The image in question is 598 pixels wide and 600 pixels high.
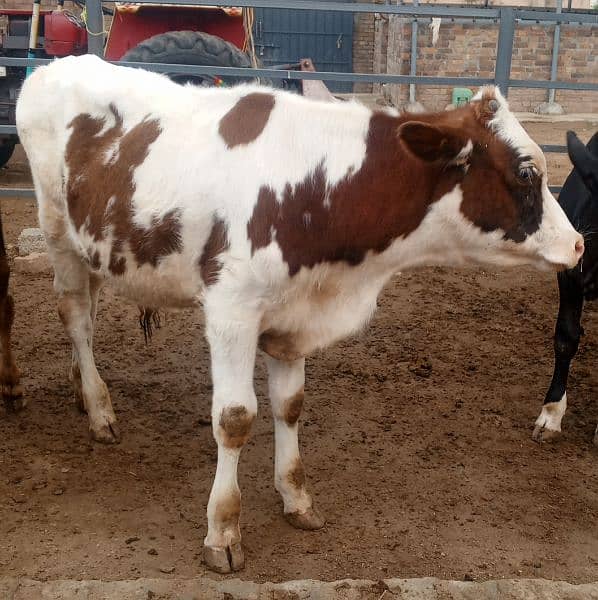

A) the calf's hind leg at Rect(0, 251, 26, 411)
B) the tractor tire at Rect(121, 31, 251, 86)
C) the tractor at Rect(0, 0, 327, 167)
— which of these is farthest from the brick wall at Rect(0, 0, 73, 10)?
the calf's hind leg at Rect(0, 251, 26, 411)

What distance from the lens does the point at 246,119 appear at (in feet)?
10.2

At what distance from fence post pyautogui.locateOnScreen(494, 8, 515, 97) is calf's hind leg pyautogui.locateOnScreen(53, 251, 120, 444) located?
4.32 metres

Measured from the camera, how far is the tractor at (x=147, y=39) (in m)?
8.09

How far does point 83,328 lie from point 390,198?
6.26 feet

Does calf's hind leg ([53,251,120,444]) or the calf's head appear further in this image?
calf's hind leg ([53,251,120,444])

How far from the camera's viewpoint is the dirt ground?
328 centimetres

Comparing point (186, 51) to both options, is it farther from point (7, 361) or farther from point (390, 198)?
point (390, 198)

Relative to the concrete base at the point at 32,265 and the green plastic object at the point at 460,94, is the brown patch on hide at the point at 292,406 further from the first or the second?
the green plastic object at the point at 460,94

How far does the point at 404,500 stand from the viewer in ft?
12.2

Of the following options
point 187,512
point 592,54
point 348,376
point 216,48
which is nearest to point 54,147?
point 187,512

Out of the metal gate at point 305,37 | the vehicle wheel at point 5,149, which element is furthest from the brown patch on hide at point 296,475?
the metal gate at point 305,37

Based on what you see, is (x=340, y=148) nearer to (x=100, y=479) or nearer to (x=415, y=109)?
(x=415, y=109)

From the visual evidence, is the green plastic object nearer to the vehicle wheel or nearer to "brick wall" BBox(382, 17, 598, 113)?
"brick wall" BBox(382, 17, 598, 113)

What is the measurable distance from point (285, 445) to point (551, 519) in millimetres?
1229
